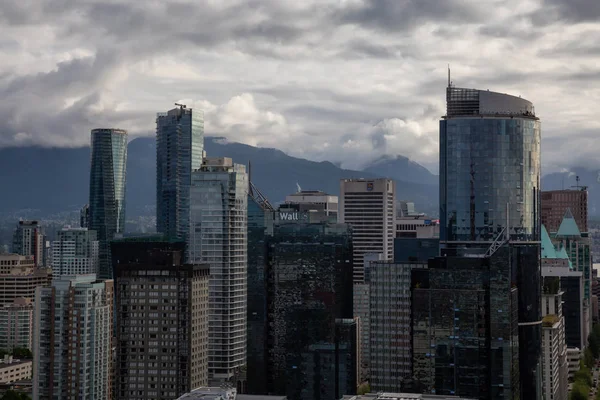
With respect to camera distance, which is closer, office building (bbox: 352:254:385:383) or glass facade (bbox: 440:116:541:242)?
glass facade (bbox: 440:116:541:242)

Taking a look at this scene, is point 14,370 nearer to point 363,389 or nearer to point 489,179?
point 363,389

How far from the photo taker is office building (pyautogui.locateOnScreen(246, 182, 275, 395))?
147m

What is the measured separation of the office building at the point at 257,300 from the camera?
14712 centimetres

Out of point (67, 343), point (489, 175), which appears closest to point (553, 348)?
point (489, 175)

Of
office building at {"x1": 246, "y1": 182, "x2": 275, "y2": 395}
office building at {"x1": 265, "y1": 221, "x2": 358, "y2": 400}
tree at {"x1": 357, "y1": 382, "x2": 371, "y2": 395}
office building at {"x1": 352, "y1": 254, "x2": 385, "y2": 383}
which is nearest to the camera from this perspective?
office building at {"x1": 265, "y1": 221, "x2": 358, "y2": 400}

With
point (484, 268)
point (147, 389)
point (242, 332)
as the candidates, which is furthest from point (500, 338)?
point (242, 332)

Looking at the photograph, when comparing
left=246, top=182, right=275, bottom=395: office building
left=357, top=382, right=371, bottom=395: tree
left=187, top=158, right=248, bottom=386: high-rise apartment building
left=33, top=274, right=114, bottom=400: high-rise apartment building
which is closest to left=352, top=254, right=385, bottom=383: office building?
left=357, top=382, right=371, bottom=395: tree

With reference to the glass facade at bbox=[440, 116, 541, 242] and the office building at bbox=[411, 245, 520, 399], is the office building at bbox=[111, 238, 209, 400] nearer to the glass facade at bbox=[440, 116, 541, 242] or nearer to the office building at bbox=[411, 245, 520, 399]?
the office building at bbox=[411, 245, 520, 399]

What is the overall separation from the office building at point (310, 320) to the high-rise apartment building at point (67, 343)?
2646cm

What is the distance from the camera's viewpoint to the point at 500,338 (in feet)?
389

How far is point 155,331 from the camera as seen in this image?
12669cm

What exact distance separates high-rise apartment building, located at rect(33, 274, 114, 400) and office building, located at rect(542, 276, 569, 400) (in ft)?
191

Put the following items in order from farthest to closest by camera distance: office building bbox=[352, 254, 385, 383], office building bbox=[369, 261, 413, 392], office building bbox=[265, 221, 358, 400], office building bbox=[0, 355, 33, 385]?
office building bbox=[0, 355, 33, 385], office building bbox=[352, 254, 385, 383], office building bbox=[265, 221, 358, 400], office building bbox=[369, 261, 413, 392]

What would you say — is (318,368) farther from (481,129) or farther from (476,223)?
(481,129)
